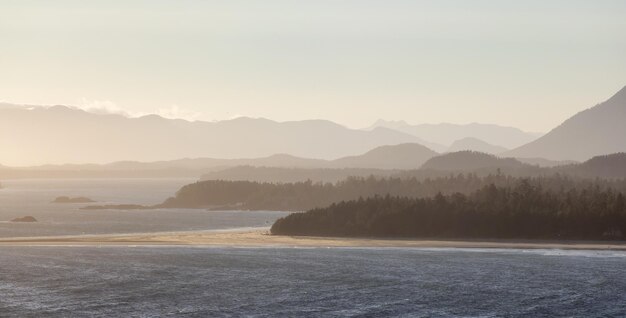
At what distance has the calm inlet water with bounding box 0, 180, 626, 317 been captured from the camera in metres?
99.2

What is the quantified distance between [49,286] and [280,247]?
207 ft

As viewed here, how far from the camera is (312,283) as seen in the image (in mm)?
120000

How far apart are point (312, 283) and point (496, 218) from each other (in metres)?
75.6

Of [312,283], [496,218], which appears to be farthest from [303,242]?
[312,283]

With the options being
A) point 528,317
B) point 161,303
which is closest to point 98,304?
point 161,303

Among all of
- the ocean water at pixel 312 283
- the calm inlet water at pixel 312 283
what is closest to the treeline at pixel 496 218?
the ocean water at pixel 312 283

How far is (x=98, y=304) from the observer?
10231 centimetres

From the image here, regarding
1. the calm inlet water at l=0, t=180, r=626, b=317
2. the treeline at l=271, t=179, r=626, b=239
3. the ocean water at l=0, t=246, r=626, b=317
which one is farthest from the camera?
the treeline at l=271, t=179, r=626, b=239

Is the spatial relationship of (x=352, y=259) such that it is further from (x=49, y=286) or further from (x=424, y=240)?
(x=49, y=286)

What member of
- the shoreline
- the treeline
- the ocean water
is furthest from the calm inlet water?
the treeline

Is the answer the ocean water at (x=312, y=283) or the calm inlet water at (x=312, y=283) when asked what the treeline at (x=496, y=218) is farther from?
the calm inlet water at (x=312, y=283)

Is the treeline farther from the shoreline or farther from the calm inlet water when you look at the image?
the calm inlet water

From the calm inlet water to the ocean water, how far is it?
0.48ft

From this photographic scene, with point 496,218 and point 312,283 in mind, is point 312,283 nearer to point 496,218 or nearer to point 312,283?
point 312,283
